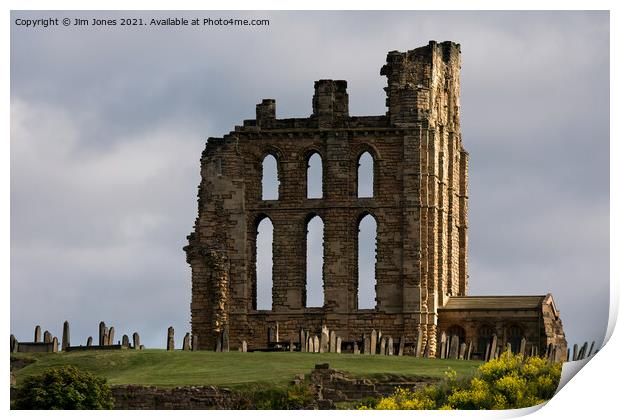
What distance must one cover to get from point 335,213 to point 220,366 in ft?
59.7

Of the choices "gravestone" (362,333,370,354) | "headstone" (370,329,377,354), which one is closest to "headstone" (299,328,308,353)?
"gravestone" (362,333,370,354)

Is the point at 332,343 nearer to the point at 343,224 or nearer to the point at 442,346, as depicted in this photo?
the point at 442,346

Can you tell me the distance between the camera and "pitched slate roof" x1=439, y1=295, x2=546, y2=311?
79.2m

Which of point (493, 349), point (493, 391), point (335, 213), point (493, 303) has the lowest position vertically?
point (493, 391)

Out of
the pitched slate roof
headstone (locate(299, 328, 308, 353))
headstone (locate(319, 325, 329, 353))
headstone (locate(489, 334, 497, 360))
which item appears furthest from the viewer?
the pitched slate roof

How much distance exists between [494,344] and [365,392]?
43.5ft

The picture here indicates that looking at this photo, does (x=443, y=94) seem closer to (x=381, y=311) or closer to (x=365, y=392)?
(x=381, y=311)

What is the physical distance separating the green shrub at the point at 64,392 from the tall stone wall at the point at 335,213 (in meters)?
22.0

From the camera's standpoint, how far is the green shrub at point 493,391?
51062 mm

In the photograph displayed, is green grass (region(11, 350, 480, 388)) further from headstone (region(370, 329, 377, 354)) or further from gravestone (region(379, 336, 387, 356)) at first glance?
gravestone (region(379, 336, 387, 356))

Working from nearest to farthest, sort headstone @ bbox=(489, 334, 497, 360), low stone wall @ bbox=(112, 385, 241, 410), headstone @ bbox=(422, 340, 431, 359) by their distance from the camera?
low stone wall @ bbox=(112, 385, 241, 410)
headstone @ bbox=(489, 334, 497, 360)
headstone @ bbox=(422, 340, 431, 359)

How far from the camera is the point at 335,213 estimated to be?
81500 millimetres

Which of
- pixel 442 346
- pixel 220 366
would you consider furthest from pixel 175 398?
pixel 442 346

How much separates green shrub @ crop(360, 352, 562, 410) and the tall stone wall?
2655cm
